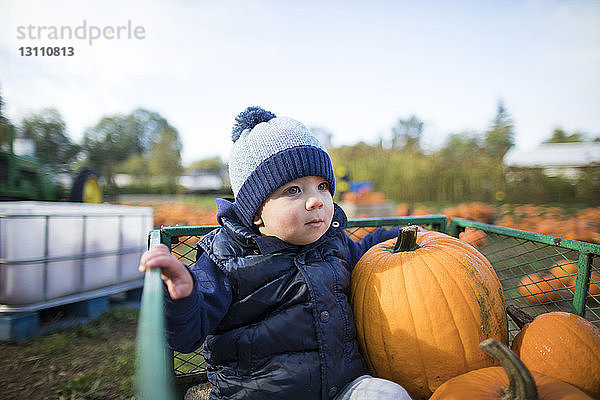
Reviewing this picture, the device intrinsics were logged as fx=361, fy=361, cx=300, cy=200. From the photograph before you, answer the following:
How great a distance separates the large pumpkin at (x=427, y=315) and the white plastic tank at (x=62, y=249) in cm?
245

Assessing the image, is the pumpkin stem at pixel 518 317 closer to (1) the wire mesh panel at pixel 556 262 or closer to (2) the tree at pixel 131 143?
(1) the wire mesh panel at pixel 556 262

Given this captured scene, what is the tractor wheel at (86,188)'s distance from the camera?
561cm

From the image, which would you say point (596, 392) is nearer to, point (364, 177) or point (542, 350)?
point (542, 350)

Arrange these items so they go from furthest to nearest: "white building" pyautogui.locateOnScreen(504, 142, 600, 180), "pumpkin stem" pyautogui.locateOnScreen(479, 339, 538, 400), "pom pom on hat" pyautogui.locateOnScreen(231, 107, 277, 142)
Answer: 1. "white building" pyautogui.locateOnScreen(504, 142, 600, 180)
2. "pom pom on hat" pyautogui.locateOnScreen(231, 107, 277, 142)
3. "pumpkin stem" pyautogui.locateOnScreen(479, 339, 538, 400)

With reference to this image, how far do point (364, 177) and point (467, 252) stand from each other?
10469 millimetres

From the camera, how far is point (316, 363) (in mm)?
1263

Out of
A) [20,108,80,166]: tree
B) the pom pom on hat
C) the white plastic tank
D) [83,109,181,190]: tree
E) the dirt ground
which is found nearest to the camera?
the pom pom on hat

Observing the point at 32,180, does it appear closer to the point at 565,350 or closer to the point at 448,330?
the point at 448,330

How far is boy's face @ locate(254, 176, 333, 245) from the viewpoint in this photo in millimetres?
1327

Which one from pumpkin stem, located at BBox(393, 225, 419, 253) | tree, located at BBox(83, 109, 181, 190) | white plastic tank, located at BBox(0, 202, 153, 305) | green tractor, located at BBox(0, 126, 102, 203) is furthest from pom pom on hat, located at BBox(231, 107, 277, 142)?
tree, located at BBox(83, 109, 181, 190)

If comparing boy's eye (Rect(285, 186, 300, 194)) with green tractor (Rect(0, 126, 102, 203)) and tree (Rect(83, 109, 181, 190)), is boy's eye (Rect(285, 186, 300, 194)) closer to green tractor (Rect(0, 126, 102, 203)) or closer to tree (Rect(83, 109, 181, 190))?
green tractor (Rect(0, 126, 102, 203))

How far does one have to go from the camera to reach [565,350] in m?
1.14

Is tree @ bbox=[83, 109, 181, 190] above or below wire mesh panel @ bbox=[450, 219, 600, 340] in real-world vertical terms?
above

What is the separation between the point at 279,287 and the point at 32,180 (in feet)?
19.0
